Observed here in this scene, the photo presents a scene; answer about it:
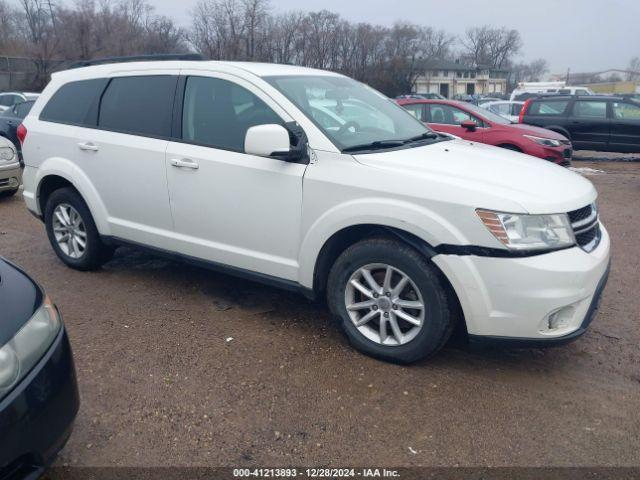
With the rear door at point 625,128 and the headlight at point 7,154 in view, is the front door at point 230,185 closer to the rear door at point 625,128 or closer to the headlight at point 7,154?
the headlight at point 7,154

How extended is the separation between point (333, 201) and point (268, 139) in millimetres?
543

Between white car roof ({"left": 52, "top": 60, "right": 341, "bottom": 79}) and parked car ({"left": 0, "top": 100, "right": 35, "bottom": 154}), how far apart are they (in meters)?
7.51

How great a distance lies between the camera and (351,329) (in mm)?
3596

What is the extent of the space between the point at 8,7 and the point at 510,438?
70.3 meters

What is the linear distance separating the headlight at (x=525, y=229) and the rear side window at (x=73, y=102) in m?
3.43

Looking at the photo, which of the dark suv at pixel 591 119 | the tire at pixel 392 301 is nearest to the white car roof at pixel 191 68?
the tire at pixel 392 301

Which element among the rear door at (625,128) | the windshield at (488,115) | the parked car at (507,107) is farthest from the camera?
the parked car at (507,107)

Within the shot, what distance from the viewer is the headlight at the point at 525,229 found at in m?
2.97

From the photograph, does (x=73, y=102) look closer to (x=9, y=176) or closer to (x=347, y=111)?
(x=347, y=111)

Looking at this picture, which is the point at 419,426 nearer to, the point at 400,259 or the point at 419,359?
the point at 419,359

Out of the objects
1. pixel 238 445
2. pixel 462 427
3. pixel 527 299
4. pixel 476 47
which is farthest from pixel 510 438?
pixel 476 47

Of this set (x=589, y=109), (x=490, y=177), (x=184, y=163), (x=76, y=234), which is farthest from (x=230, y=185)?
(x=589, y=109)

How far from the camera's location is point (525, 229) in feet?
9.84

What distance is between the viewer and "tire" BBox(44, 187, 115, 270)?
16.1ft
